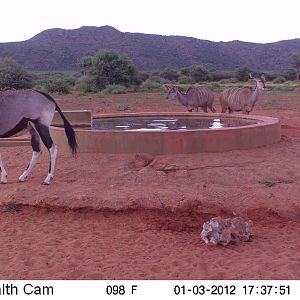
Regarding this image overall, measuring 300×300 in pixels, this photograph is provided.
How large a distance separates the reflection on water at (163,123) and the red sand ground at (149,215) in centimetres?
206

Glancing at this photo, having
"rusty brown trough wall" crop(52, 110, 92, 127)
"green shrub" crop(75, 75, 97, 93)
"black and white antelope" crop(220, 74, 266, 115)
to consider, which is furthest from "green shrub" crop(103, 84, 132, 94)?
"rusty brown trough wall" crop(52, 110, 92, 127)

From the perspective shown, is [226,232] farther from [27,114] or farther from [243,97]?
[243,97]

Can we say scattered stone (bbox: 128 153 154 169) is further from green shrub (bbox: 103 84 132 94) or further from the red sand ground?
green shrub (bbox: 103 84 132 94)

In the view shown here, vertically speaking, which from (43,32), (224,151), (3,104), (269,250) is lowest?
(269,250)

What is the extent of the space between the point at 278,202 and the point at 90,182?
2.75 meters

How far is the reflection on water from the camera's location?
35.8 feet

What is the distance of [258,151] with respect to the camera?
8969 mm

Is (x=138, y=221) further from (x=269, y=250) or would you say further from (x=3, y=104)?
(x=3, y=104)

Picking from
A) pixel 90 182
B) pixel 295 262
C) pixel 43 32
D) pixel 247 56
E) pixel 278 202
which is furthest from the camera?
pixel 247 56

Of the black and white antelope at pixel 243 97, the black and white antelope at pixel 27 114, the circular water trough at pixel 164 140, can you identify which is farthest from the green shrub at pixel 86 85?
the black and white antelope at pixel 27 114

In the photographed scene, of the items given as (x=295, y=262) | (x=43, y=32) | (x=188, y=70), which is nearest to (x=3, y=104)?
(x=295, y=262)

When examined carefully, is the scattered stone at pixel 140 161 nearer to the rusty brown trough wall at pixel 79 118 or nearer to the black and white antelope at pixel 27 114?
the black and white antelope at pixel 27 114

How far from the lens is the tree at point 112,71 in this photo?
3770 cm

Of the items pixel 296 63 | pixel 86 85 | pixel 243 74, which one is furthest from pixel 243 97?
pixel 296 63
